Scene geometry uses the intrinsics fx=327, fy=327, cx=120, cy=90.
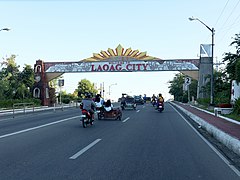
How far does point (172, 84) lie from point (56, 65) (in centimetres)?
4152

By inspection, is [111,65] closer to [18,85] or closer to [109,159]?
[18,85]

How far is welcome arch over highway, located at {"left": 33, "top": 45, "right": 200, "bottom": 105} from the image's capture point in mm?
49594

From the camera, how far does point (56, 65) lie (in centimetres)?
5206

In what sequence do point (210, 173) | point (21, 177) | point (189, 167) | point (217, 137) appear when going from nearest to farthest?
1. point (21, 177)
2. point (210, 173)
3. point (189, 167)
4. point (217, 137)

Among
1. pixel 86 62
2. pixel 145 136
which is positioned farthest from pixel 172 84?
pixel 145 136

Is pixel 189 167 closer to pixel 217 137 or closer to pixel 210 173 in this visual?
pixel 210 173

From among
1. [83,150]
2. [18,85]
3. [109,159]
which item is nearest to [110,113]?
[83,150]

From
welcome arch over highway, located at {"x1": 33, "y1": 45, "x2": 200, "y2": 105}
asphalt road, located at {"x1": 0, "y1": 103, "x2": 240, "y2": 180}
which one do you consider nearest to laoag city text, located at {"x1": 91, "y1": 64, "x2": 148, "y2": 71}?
welcome arch over highway, located at {"x1": 33, "y1": 45, "x2": 200, "y2": 105}

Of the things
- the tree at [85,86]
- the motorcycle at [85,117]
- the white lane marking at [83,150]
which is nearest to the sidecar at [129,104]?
the motorcycle at [85,117]

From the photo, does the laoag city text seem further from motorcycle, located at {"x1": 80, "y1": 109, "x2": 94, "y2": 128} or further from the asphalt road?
the asphalt road

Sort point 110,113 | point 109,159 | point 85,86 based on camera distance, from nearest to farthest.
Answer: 1. point 109,159
2. point 110,113
3. point 85,86

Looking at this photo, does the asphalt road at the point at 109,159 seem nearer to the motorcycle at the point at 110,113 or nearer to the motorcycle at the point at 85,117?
the motorcycle at the point at 85,117

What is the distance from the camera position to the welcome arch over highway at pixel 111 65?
4959 centimetres

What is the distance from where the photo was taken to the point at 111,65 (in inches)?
2007
